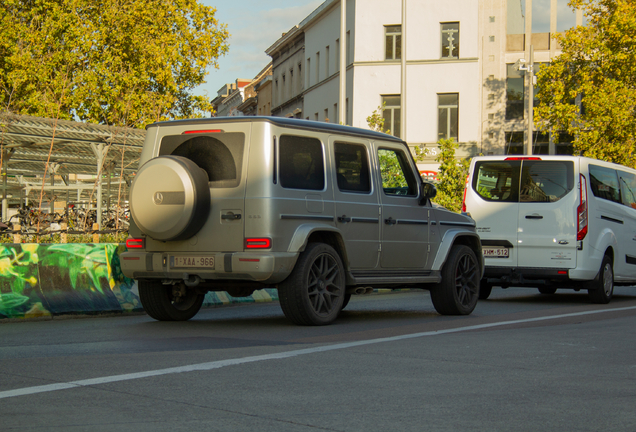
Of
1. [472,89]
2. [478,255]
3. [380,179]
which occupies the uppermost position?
[472,89]

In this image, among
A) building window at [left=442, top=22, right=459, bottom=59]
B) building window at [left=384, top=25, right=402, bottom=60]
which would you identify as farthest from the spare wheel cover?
building window at [left=442, top=22, right=459, bottom=59]

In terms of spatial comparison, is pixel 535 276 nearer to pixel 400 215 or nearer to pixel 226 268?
pixel 400 215

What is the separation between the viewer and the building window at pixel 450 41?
41.9 meters

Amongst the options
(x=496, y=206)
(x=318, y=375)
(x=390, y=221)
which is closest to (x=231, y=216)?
(x=390, y=221)

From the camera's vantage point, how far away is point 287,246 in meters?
8.80

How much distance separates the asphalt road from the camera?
475cm

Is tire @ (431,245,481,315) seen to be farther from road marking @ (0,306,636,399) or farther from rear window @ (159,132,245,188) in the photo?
rear window @ (159,132,245,188)

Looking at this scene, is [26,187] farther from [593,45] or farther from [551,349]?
[551,349]

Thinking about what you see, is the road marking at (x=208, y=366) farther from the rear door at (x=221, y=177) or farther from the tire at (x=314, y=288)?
the rear door at (x=221, y=177)

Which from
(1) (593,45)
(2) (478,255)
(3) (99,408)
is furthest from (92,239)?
(1) (593,45)

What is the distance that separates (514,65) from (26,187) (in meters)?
23.3

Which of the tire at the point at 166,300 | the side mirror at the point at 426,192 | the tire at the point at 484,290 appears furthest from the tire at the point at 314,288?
the tire at the point at 484,290

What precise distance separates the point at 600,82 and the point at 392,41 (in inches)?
404

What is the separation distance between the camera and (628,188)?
1507 cm
